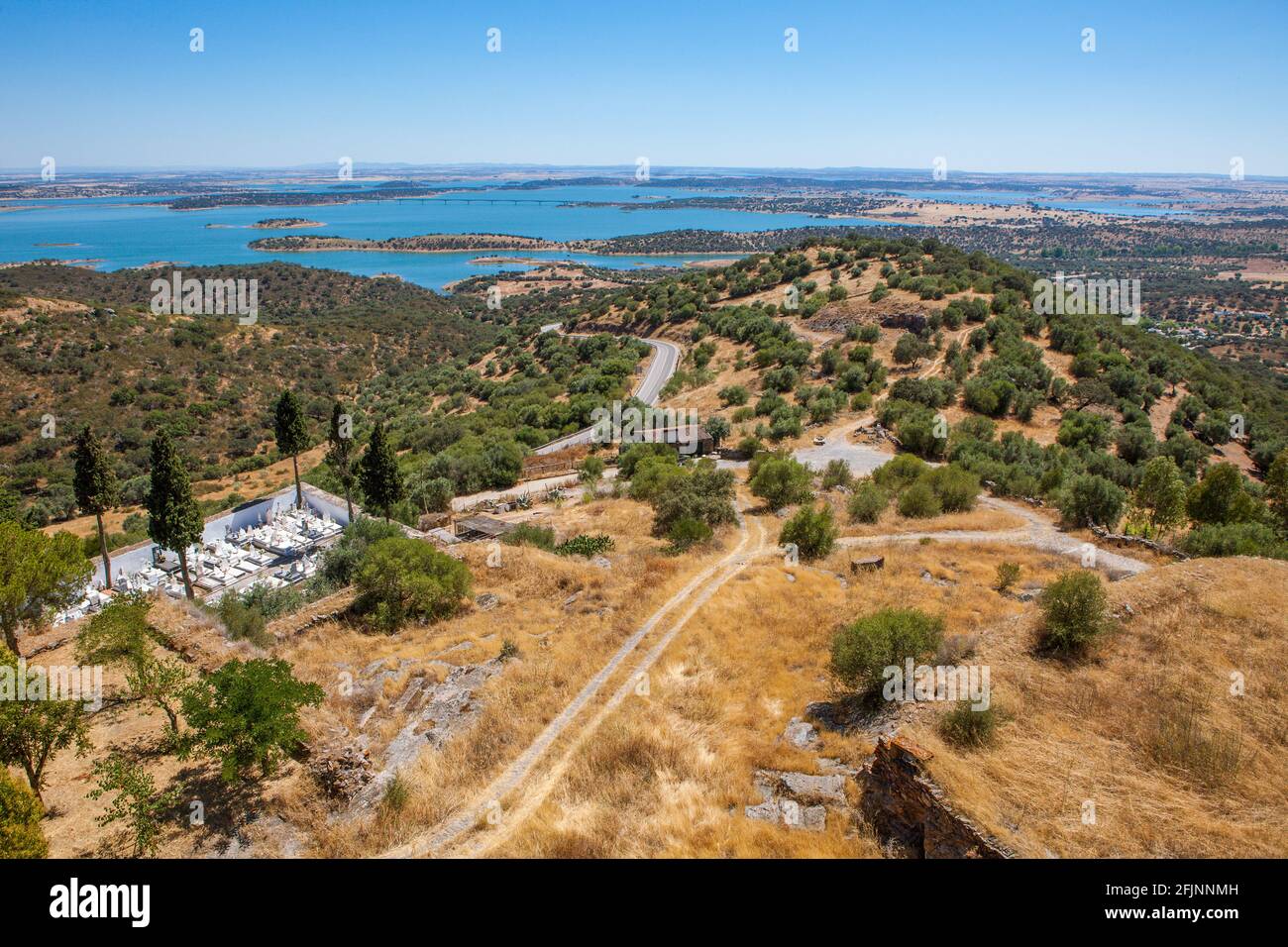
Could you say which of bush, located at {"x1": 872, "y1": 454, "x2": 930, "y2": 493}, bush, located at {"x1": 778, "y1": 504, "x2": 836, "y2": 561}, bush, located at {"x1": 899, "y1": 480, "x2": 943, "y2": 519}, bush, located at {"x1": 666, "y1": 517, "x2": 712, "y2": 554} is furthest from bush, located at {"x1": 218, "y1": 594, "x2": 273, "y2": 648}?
bush, located at {"x1": 872, "y1": 454, "x2": 930, "y2": 493}

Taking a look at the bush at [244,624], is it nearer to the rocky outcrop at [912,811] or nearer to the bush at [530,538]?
the bush at [530,538]

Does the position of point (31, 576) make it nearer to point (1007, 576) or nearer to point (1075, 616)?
point (1075, 616)

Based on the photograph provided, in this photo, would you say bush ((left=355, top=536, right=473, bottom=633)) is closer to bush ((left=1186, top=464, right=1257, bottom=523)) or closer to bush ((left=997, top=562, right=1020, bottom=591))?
bush ((left=997, top=562, right=1020, bottom=591))

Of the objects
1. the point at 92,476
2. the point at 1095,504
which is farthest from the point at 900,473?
the point at 92,476

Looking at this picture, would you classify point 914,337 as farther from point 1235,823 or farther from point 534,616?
point 1235,823

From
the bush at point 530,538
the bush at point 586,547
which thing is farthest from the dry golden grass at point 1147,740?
the bush at point 530,538
